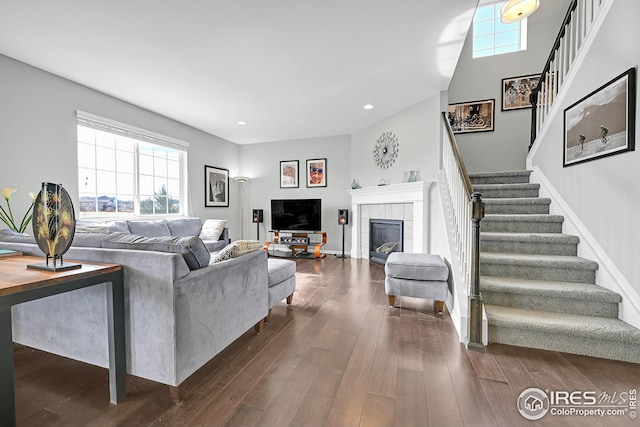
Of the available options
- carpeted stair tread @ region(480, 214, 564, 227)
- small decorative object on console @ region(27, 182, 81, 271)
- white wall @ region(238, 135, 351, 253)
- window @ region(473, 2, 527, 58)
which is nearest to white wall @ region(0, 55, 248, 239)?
small decorative object on console @ region(27, 182, 81, 271)

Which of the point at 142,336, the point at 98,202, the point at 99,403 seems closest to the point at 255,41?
the point at 142,336

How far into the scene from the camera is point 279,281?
2527 mm

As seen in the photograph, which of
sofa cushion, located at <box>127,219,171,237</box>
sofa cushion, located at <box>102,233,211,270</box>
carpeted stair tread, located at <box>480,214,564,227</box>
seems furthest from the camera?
sofa cushion, located at <box>127,219,171,237</box>

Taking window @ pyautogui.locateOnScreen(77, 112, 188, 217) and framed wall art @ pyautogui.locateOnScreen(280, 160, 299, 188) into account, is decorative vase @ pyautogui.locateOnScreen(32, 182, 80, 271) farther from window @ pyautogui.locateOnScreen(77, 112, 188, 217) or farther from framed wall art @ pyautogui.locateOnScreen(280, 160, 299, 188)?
framed wall art @ pyautogui.locateOnScreen(280, 160, 299, 188)

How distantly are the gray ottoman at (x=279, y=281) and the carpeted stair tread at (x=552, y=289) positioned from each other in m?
1.76

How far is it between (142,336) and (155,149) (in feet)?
13.8

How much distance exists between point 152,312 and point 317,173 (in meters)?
5.03

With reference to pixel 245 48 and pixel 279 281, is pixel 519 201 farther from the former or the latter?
pixel 245 48

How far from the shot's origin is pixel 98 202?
3818 mm

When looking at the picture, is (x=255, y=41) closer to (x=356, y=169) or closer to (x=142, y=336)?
(x=142, y=336)

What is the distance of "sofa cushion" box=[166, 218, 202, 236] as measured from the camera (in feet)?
14.6

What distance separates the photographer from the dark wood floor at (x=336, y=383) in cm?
132

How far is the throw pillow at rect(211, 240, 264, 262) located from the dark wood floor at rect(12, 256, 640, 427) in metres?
0.70

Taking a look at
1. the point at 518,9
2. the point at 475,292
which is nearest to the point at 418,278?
the point at 475,292
